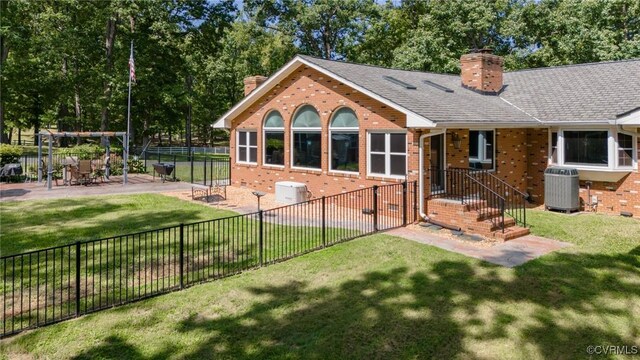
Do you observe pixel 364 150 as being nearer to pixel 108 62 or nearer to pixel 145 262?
pixel 145 262

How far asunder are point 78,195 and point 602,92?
1976cm

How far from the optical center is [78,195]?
18.0m

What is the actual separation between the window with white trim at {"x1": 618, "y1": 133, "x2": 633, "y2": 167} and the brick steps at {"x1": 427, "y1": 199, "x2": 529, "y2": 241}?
16.3 ft

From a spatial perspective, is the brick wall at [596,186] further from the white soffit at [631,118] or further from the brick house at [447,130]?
the white soffit at [631,118]

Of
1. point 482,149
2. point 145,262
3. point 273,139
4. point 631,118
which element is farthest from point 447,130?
point 145,262

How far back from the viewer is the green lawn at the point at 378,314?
581cm

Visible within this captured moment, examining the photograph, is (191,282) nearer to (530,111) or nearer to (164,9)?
(530,111)

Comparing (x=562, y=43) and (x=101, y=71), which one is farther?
(x=101, y=71)

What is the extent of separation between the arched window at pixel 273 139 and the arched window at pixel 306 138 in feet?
3.24

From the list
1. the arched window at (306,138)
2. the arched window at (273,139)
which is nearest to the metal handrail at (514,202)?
the arched window at (306,138)

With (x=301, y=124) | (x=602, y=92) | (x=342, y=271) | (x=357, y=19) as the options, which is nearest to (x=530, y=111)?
(x=602, y=92)

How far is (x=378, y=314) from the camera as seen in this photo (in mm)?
6777

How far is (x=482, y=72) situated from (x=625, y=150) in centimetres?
649

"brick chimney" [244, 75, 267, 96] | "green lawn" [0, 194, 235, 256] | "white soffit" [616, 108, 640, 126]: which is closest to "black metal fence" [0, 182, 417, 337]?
"green lawn" [0, 194, 235, 256]
